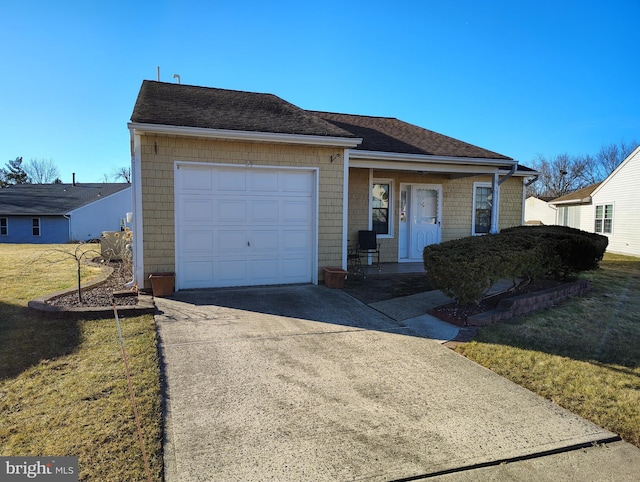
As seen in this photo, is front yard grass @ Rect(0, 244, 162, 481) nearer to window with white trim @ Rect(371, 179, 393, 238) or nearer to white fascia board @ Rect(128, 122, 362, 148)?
white fascia board @ Rect(128, 122, 362, 148)

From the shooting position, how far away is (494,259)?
5.71 m

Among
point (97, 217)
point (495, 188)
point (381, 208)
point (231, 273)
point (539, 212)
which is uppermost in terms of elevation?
point (495, 188)

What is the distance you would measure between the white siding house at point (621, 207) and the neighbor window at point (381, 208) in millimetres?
13893

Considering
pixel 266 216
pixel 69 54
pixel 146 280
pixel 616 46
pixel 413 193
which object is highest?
Answer: pixel 616 46

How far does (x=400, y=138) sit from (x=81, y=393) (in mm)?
10126

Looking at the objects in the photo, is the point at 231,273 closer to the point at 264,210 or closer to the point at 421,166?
the point at 264,210

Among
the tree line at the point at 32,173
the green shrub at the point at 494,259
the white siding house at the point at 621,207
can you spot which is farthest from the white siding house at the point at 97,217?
the white siding house at the point at 621,207

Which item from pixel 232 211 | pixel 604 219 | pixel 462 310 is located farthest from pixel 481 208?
pixel 604 219

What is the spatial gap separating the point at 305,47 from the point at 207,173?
179 inches

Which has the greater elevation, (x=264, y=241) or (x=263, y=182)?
(x=263, y=182)

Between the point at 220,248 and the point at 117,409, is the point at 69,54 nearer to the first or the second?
the point at 220,248

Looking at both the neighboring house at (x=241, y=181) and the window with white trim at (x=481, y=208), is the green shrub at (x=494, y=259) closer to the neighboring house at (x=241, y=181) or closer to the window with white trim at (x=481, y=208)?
the neighboring house at (x=241, y=181)

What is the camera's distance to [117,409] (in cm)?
309

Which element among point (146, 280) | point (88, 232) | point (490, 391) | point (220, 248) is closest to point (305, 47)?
point (220, 248)
